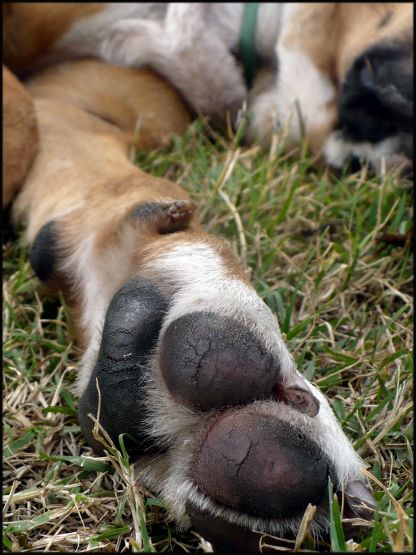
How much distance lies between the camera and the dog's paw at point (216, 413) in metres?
0.72

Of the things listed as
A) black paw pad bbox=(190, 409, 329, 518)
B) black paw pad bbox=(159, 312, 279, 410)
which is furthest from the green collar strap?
black paw pad bbox=(190, 409, 329, 518)

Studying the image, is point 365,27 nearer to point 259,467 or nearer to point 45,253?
point 45,253

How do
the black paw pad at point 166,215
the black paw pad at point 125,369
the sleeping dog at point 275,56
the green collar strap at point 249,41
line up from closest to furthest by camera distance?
the black paw pad at point 125,369
the black paw pad at point 166,215
the sleeping dog at point 275,56
the green collar strap at point 249,41

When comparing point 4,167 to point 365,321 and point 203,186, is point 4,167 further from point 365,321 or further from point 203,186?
point 365,321

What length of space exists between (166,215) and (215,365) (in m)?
0.41

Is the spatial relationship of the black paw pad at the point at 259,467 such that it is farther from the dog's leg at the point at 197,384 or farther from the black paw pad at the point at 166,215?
the black paw pad at the point at 166,215

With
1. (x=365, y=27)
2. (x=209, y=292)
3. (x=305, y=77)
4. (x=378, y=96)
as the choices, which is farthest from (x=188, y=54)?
(x=209, y=292)

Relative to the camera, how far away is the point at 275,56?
6.50ft

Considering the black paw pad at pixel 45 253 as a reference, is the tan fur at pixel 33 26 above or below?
above

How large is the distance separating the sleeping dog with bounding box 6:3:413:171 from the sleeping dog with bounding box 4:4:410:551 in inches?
2.2

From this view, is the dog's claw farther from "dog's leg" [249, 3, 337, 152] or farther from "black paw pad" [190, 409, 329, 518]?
"dog's leg" [249, 3, 337, 152]

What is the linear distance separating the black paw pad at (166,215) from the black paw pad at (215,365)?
32cm

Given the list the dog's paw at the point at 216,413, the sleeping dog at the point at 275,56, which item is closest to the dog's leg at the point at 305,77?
the sleeping dog at the point at 275,56

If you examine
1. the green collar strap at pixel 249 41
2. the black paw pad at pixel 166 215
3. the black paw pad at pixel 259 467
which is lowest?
the black paw pad at pixel 259 467
